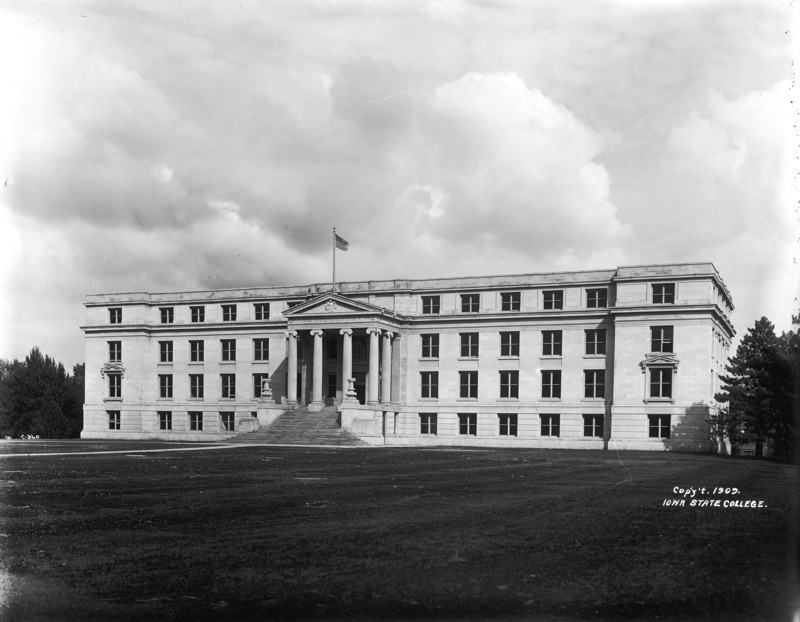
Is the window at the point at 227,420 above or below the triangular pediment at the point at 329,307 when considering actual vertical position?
below

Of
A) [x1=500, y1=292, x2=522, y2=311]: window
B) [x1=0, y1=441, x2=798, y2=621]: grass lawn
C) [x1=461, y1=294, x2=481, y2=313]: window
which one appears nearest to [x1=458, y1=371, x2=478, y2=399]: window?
[x1=461, y1=294, x2=481, y2=313]: window

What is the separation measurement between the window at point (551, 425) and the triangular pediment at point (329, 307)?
15326 mm

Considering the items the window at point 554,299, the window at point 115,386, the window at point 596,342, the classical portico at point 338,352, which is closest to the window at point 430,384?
the classical portico at point 338,352

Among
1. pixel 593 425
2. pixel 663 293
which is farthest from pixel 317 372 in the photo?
pixel 663 293

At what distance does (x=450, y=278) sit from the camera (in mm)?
66500

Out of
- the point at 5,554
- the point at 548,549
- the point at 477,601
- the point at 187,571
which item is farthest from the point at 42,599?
the point at 548,549

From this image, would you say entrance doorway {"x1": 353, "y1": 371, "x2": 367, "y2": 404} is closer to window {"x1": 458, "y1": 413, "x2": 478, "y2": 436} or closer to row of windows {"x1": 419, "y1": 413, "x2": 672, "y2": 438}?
row of windows {"x1": 419, "y1": 413, "x2": 672, "y2": 438}

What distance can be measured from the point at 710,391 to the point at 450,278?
21.6 meters

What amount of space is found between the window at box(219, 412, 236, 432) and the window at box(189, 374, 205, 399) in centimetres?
283

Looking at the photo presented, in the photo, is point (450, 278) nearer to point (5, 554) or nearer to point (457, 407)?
point (457, 407)

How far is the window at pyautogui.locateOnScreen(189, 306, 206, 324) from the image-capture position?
2948 inches

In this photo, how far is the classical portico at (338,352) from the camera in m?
62.9

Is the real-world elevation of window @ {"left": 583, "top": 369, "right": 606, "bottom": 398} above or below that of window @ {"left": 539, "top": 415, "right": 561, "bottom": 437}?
above

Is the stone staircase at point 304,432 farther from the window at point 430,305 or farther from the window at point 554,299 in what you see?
the window at point 554,299
